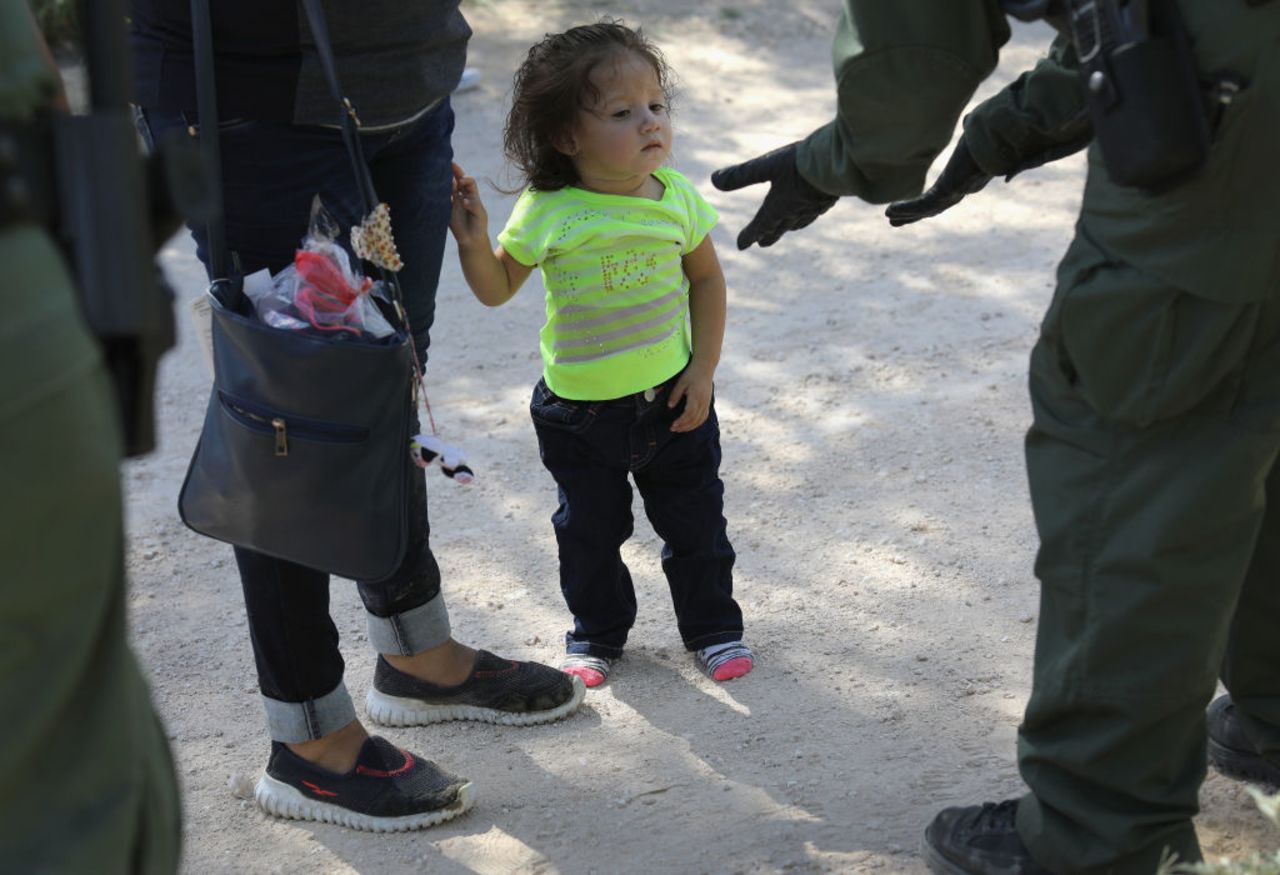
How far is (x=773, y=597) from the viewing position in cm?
330

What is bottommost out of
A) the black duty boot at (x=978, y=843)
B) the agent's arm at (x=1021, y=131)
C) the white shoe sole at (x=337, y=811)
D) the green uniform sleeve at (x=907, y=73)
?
the white shoe sole at (x=337, y=811)

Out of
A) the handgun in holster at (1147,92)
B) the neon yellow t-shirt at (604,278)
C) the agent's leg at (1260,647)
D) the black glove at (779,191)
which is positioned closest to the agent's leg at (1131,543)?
the handgun in holster at (1147,92)

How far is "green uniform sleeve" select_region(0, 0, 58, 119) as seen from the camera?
51.2 inches

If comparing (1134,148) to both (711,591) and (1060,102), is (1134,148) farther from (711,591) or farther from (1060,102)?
(711,591)

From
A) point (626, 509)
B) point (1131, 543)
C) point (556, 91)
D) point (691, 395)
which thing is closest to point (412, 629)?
point (626, 509)

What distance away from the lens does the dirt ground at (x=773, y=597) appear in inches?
101

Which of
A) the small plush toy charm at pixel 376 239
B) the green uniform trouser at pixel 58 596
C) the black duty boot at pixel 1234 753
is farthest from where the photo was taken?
the black duty boot at pixel 1234 753

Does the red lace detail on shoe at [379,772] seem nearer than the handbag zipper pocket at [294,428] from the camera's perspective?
No

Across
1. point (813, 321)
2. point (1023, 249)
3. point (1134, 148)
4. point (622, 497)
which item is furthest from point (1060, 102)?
point (1023, 249)

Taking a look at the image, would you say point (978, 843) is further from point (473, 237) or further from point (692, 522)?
point (473, 237)

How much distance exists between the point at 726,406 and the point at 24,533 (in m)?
3.09

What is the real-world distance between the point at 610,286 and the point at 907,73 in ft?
3.00

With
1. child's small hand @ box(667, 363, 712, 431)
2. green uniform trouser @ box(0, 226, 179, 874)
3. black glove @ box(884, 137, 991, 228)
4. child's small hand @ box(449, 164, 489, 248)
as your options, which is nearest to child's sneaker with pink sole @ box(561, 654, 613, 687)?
child's small hand @ box(667, 363, 712, 431)

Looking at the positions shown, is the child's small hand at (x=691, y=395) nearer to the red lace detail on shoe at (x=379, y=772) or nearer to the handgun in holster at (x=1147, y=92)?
the red lace detail on shoe at (x=379, y=772)
